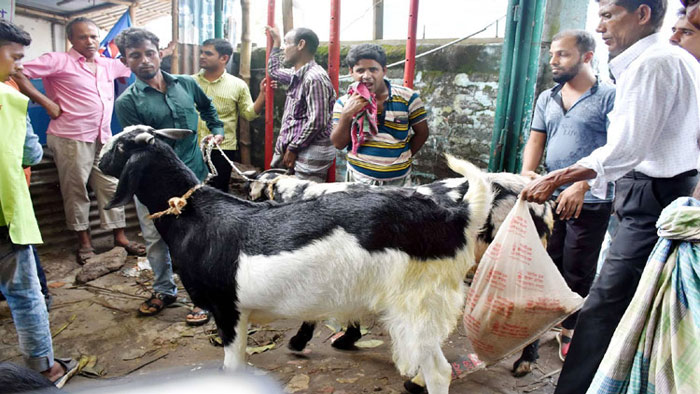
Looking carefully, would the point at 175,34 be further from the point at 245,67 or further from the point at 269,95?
the point at 269,95

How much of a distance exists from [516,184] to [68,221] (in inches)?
178

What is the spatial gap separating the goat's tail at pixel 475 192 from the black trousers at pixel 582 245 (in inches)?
41.4

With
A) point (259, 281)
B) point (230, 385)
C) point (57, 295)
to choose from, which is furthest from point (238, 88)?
point (230, 385)

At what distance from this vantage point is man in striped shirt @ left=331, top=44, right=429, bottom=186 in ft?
10.4

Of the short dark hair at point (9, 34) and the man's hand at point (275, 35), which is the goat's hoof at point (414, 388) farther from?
the man's hand at point (275, 35)

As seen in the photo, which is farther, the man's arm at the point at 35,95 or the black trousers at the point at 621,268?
the man's arm at the point at 35,95

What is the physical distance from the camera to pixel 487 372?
2902 mm

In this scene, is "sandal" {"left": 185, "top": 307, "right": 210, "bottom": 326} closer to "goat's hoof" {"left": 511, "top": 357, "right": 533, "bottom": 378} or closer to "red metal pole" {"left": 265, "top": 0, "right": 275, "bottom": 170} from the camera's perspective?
"red metal pole" {"left": 265, "top": 0, "right": 275, "bottom": 170}

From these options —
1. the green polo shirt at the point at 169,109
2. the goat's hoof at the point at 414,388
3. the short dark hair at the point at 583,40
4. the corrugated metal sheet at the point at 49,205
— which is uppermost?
the short dark hair at the point at 583,40

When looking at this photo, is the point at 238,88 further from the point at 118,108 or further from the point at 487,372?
the point at 487,372

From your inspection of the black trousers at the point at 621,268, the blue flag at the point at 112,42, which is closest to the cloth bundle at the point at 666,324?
the black trousers at the point at 621,268

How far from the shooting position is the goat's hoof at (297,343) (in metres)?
3.12

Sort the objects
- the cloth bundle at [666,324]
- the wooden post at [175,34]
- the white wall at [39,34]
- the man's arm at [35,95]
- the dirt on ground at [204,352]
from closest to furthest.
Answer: the cloth bundle at [666,324] < the dirt on ground at [204,352] < the man's arm at [35,95] < the wooden post at [175,34] < the white wall at [39,34]

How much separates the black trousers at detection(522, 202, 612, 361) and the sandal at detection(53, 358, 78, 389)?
9.65ft
